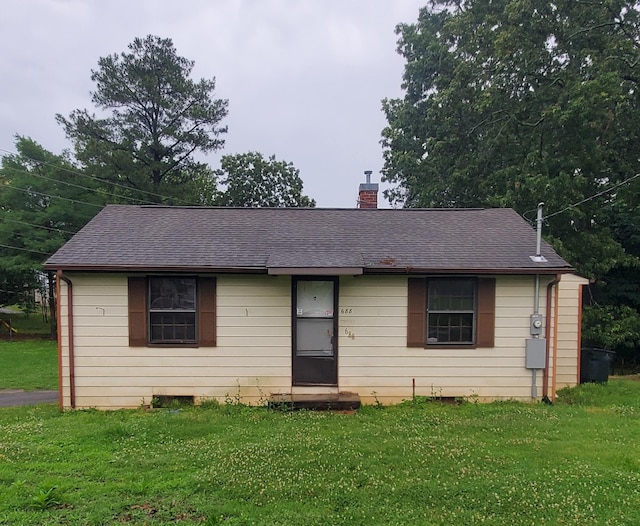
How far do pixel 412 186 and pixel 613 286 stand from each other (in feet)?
28.6

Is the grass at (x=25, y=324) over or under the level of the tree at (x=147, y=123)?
under

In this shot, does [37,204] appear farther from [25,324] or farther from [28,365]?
[28,365]

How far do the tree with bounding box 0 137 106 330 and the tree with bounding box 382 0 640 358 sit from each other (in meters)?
16.3

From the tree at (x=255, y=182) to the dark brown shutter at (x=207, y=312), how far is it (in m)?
25.0

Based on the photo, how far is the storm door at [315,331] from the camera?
7.66m

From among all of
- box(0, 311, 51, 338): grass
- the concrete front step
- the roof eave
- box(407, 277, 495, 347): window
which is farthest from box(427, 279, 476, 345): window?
box(0, 311, 51, 338): grass

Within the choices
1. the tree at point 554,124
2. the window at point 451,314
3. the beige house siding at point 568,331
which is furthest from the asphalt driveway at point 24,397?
the tree at point 554,124

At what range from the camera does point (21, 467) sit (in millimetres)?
4660

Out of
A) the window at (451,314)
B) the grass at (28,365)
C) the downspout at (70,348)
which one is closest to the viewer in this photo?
the downspout at (70,348)

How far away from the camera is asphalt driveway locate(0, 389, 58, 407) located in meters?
8.73

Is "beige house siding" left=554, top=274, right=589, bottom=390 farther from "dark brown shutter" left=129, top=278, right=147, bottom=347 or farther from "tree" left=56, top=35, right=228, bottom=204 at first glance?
"tree" left=56, top=35, right=228, bottom=204

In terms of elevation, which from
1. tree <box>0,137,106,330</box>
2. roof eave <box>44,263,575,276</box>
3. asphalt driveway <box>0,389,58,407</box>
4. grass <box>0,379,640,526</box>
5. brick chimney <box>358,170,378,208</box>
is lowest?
grass <box>0,379,640,526</box>

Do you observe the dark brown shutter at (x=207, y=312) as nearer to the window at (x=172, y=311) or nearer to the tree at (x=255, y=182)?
the window at (x=172, y=311)

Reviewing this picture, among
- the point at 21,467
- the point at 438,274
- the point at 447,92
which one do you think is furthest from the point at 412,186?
the point at 21,467
